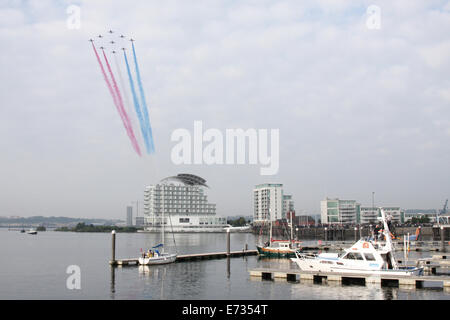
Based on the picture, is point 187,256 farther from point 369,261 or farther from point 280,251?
point 369,261

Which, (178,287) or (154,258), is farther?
(154,258)

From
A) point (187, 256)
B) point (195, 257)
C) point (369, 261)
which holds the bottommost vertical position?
point (195, 257)

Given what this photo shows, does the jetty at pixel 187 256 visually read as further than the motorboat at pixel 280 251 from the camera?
No

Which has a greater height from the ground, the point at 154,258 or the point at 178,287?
the point at 154,258

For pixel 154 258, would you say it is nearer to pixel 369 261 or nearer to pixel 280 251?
pixel 280 251

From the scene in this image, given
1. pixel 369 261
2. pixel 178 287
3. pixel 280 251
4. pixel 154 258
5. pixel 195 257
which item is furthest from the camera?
pixel 280 251

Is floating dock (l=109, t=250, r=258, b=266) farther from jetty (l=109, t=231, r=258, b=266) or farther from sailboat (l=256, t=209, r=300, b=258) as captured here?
sailboat (l=256, t=209, r=300, b=258)

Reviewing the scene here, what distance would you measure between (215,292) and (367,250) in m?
14.5

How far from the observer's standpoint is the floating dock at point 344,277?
123 feet

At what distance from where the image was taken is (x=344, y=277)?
133 ft

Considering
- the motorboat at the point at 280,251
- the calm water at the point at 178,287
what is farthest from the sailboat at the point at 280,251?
the calm water at the point at 178,287

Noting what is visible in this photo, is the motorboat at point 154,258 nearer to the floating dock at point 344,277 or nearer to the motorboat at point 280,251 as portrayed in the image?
the floating dock at point 344,277

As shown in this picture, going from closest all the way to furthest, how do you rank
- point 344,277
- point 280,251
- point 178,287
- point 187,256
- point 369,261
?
point 369,261 < point 344,277 < point 178,287 < point 187,256 < point 280,251

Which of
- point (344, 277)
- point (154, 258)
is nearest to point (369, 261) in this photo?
point (344, 277)
